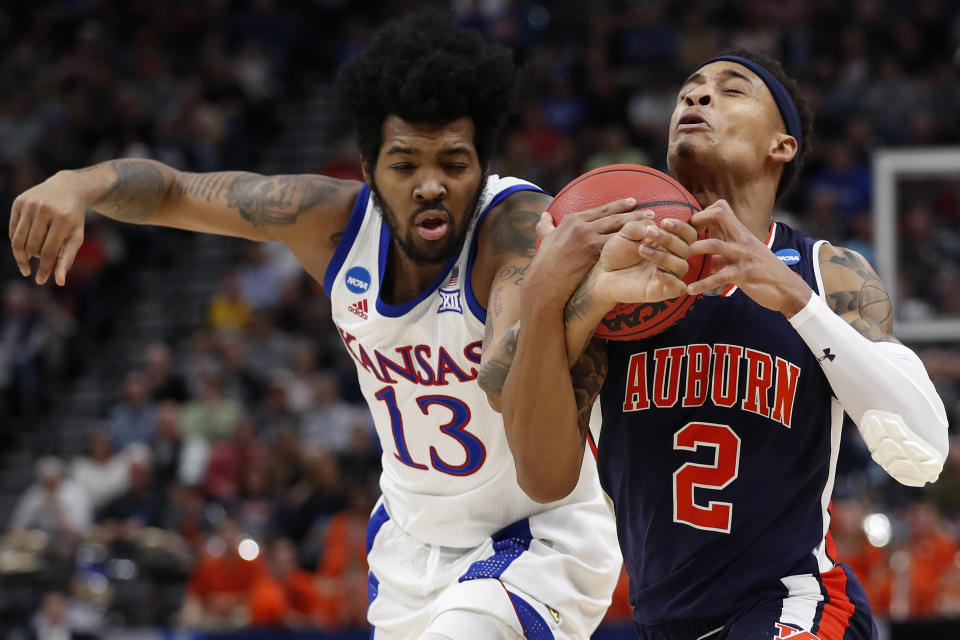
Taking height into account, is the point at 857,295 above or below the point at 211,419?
above

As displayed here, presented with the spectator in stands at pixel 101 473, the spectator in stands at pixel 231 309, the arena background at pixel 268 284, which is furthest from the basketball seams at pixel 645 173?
the spectator in stands at pixel 231 309

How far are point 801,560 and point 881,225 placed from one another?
5.70 metres

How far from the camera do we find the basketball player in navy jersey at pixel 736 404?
323 cm

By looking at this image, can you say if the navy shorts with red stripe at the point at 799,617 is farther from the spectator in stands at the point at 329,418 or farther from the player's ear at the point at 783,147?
the spectator in stands at the point at 329,418

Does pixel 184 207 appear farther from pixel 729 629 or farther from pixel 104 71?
pixel 104 71

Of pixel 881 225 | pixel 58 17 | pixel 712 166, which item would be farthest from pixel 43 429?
pixel 712 166

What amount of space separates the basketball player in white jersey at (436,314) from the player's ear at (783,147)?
2.50 ft

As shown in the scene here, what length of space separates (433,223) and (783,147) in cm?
111

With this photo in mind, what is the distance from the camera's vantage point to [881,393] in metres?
3.22

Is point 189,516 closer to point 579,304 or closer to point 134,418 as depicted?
point 134,418

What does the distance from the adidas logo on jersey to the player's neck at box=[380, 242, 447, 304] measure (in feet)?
0.21

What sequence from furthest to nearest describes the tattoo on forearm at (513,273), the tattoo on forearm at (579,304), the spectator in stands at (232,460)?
1. the spectator in stands at (232,460)
2. the tattoo on forearm at (513,273)
3. the tattoo on forearm at (579,304)

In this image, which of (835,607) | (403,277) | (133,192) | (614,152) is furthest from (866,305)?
(614,152)

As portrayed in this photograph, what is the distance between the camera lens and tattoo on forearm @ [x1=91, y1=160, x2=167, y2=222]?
175 inches
